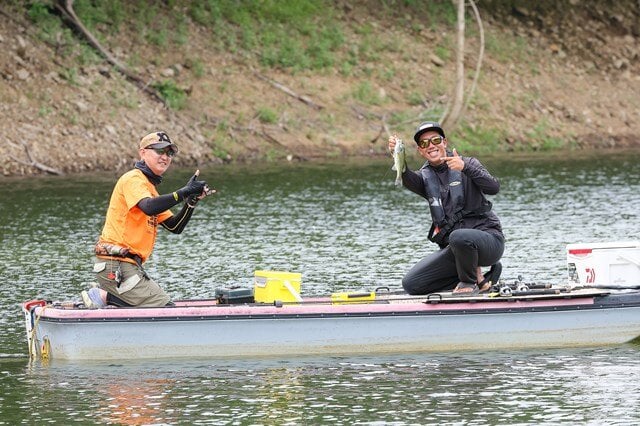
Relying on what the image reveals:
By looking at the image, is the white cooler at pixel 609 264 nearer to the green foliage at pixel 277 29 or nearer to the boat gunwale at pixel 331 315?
the boat gunwale at pixel 331 315

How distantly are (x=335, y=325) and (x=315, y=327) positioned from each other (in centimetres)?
18

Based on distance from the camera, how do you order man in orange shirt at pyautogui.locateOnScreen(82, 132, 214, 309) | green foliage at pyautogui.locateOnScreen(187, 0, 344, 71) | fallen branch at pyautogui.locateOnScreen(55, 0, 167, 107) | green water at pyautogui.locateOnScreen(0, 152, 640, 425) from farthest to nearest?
green foliage at pyautogui.locateOnScreen(187, 0, 344, 71) < fallen branch at pyautogui.locateOnScreen(55, 0, 167, 107) < man in orange shirt at pyautogui.locateOnScreen(82, 132, 214, 309) < green water at pyautogui.locateOnScreen(0, 152, 640, 425)

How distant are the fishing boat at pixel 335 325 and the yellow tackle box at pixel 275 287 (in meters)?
0.16

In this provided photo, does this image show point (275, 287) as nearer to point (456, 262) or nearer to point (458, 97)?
point (456, 262)

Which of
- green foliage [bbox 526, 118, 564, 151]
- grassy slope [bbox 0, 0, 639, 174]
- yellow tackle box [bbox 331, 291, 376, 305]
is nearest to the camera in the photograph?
yellow tackle box [bbox 331, 291, 376, 305]

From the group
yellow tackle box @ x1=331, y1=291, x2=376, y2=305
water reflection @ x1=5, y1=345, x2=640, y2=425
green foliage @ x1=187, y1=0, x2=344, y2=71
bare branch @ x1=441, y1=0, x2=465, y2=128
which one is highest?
green foliage @ x1=187, y1=0, x2=344, y2=71

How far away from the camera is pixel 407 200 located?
27453mm

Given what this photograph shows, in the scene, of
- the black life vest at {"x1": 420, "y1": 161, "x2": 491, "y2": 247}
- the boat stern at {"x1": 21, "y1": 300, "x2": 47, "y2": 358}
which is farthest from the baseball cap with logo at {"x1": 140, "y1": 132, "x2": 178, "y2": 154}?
the black life vest at {"x1": 420, "y1": 161, "x2": 491, "y2": 247}

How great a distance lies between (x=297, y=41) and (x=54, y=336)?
27.6 m

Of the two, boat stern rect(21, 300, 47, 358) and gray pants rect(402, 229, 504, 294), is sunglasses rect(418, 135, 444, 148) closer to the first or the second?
gray pants rect(402, 229, 504, 294)

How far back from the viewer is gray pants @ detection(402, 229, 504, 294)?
13938mm

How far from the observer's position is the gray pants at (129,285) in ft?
45.2

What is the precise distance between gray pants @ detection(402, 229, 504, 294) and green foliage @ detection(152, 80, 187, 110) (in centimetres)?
2170

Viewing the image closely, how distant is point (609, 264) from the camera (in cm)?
1432
